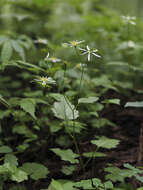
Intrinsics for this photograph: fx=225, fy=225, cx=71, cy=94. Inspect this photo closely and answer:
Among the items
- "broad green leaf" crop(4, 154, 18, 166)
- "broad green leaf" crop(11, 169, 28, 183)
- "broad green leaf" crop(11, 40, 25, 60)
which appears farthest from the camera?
"broad green leaf" crop(11, 40, 25, 60)

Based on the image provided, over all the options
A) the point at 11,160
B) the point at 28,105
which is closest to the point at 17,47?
the point at 28,105

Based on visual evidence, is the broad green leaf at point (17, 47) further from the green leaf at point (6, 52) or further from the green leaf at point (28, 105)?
the green leaf at point (28, 105)

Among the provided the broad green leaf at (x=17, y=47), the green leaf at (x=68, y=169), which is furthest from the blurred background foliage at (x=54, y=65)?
the green leaf at (x=68, y=169)

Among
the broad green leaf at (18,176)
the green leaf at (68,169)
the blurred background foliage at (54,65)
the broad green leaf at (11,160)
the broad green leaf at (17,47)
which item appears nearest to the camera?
the broad green leaf at (18,176)

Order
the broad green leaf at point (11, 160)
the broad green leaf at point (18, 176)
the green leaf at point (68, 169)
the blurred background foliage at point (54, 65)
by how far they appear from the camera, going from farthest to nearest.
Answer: the blurred background foliage at point (54, 65) → the green leaf at point (68, 169) → the broad green leaf at point (11, 160) → the broad green leaf at point (18, 176)

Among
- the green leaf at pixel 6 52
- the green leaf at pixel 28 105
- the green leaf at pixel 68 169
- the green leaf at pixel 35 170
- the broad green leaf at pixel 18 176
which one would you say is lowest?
the green leaf at pixel 68 169

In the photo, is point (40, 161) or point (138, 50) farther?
point (138, 50)

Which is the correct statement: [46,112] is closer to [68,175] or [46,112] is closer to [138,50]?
[68,175]

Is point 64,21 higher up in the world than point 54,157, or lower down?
higher up

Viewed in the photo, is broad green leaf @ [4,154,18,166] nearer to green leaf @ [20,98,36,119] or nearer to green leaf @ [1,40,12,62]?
green leaf @ [20,98,36,119]

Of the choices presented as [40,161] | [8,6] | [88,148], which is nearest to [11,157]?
[40,161]

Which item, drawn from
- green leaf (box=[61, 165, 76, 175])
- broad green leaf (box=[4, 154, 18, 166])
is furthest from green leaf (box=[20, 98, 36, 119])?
green leaf (box=[61, 165, 76, 175])
